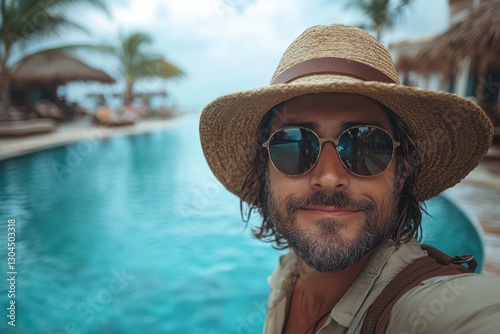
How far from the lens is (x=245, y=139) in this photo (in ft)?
4.67

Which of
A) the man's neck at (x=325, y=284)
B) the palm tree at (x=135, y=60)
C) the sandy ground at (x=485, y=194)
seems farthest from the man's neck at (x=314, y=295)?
the palm tree at (x=135, y=60)

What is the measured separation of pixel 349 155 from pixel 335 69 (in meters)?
0.29

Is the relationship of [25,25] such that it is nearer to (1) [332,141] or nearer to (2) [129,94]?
(1) [332,141]

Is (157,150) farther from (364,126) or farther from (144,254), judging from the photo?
(364,126)

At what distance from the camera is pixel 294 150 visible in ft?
3.49

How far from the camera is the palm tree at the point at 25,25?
10.2 meters

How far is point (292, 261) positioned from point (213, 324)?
2643 millimetres

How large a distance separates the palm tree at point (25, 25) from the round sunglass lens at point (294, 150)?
12714mm

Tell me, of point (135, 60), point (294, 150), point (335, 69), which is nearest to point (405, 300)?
point (294, 150)

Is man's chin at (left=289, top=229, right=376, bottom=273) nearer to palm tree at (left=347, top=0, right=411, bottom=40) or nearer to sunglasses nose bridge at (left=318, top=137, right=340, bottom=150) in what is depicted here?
sunglasses nose bridge at (left=318, top=137, right=340, bottom=150)

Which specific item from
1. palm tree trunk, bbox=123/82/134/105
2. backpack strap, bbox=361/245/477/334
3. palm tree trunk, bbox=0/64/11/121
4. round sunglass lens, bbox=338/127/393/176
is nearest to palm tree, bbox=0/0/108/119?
palm tree trunk, bbox=0/64/11/121

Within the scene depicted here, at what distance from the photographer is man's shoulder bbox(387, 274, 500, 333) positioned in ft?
2.05

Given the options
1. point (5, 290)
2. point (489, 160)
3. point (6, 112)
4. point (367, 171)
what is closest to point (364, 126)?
point (367, 171)

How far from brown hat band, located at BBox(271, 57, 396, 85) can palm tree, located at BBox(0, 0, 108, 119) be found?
12.7 m
